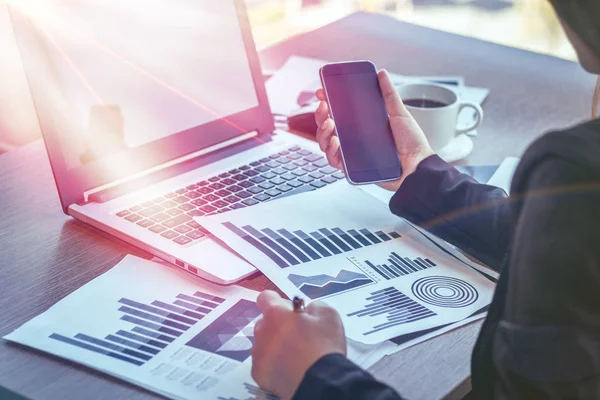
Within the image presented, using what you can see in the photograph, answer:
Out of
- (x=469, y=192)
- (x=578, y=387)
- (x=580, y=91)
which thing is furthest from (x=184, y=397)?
(x=580, y=91)

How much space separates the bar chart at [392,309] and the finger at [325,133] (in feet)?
0.92

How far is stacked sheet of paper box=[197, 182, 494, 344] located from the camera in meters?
0.70

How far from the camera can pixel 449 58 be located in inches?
57.6

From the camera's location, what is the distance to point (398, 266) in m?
0.77

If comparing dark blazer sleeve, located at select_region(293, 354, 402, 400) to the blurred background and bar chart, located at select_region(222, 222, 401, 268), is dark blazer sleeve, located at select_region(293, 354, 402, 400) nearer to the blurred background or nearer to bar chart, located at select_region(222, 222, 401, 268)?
bar chart, located at select_region(222, 222, 401, 268)

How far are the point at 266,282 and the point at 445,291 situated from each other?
19 centimetres

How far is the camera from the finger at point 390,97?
937 mm

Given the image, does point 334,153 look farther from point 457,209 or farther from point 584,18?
point 584,18

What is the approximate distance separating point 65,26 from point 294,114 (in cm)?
38

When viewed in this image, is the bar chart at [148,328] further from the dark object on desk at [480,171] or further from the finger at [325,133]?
the dark object on desk at [480,171]

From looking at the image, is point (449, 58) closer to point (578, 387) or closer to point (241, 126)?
point (241, 126)

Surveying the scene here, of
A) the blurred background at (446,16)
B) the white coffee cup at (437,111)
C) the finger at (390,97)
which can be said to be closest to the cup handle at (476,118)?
the white coffee cup at (437,111)

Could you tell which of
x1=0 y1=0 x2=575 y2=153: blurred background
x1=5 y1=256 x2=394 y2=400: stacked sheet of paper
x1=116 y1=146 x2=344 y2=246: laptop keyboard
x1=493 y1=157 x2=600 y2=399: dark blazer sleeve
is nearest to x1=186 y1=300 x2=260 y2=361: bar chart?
x1=5 y1=256 x2=394 y2=400: stacked sheet of paper

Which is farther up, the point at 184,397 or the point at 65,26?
the point at 65,26
